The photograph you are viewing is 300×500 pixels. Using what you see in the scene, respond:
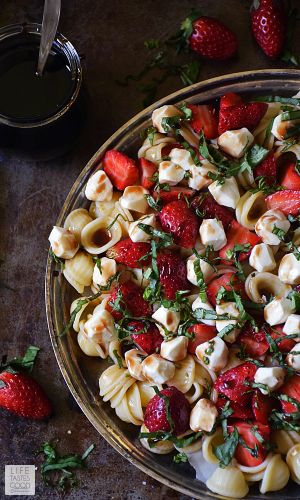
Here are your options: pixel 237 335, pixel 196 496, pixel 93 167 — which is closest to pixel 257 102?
pixel 93 167

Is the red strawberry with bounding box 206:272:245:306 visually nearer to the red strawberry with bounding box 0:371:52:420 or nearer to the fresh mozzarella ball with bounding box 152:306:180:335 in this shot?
the fresh mozzarella ball with bounding box 152:306:180:335

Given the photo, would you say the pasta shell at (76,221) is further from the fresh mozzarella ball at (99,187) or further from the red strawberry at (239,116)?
the red strawberry at (239,116)

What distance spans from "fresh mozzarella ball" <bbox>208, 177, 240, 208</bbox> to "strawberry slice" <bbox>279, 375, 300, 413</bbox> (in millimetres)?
462

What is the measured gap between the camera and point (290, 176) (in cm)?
188

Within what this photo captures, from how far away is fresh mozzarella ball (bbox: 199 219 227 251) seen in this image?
1.84m

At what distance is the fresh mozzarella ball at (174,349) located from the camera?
1.79 meters

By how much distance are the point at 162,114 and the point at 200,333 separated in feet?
1.91

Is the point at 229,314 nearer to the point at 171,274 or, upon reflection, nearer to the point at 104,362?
the point at 171,274

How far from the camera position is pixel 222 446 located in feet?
5.80

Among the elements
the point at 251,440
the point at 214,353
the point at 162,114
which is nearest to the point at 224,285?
the point at 214,353

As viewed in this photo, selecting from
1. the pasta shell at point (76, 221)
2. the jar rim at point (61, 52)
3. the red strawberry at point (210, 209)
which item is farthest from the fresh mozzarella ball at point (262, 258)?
the jar rim at point (61, 52)

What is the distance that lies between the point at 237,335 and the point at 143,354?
24cm

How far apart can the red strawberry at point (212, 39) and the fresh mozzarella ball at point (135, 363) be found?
3.09ft

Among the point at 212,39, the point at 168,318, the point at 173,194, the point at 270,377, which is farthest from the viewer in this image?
the point at 212,39
